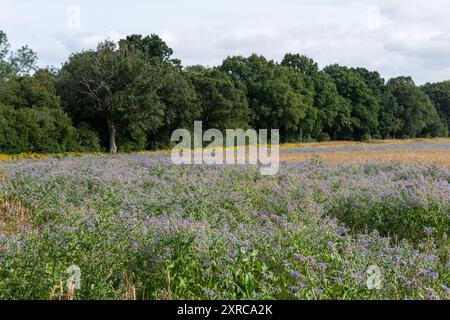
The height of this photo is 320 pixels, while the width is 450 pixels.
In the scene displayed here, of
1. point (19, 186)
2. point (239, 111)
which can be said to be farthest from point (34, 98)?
point (19, 186)

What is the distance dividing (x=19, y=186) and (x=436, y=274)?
375 inches

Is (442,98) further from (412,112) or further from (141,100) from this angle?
(141,100)

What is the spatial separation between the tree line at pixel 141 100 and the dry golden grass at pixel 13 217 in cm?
2860

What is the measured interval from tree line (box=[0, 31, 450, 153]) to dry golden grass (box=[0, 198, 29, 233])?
2860 cm

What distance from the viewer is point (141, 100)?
142 ft

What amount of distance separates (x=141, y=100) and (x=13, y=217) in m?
34.4

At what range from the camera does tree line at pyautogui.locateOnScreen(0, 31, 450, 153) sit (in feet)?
135

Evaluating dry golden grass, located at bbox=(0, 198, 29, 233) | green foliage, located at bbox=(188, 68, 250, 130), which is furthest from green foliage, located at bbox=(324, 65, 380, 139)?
dry golden grass, located at bbox=(0, 198, 29, 233)

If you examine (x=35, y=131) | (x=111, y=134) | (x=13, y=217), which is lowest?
(x=13, y=217)

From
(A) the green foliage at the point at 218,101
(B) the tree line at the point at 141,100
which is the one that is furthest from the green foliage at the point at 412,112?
(A) the green foliage at the point at 218,101

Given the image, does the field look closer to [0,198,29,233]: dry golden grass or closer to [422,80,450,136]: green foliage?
[0,198,29,233]: dry golden grass

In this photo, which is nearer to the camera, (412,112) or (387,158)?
(387,158)

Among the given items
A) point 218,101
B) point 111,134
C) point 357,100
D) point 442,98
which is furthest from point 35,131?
point 442,98

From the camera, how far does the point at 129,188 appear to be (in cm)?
1259
